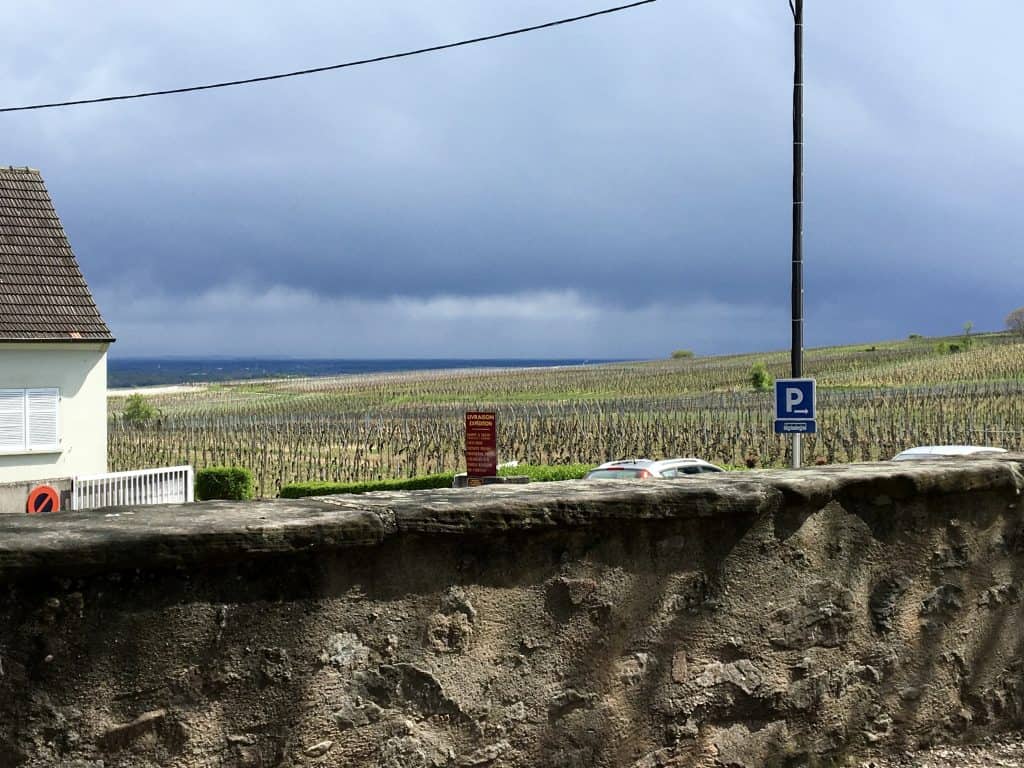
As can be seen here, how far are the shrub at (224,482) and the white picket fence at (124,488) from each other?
5934mm

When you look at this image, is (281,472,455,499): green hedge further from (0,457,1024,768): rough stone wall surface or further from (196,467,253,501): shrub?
(0,457,1024,768): rough stone wall surface

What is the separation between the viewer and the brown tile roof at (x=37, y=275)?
2386 centimetres

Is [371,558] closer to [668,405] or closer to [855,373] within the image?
[668,405]

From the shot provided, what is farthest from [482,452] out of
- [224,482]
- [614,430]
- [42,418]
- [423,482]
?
[614,430]

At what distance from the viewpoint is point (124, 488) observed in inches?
871

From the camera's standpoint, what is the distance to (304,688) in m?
3.73

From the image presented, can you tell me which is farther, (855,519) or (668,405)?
(668,405)

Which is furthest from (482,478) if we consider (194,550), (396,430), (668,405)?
(668,405)

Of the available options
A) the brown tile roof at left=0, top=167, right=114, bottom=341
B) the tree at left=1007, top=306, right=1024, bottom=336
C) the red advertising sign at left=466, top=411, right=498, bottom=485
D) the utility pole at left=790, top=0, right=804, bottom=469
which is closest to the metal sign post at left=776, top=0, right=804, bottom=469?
the utility pole at left=790, top=0, right=804, bottom=469

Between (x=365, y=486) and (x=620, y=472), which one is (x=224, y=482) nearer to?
(x=365, y=486)

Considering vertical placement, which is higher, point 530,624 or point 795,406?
point 795,406

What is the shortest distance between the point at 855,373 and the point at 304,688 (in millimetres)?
83617

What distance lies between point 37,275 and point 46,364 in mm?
2092

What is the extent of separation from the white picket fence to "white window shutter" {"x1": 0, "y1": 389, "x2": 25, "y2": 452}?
2325 millimetres
